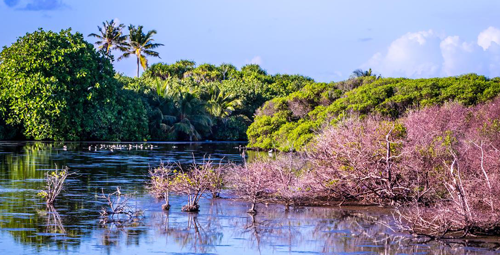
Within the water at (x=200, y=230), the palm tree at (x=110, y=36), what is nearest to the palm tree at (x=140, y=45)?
the palm tree at (x=110, y=36)

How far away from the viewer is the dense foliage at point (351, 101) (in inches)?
1980

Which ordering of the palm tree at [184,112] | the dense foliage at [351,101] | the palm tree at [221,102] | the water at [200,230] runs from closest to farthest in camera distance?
the water at [200,230] → the dense foliage at [351,101] → the palm tree at [184,112] → the palm tree at [221,102]

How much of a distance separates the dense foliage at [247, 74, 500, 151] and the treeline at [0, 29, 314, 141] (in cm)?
1449

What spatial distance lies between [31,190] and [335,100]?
125 ft

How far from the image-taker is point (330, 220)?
62.8ft

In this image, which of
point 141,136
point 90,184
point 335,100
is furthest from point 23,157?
point 141,136

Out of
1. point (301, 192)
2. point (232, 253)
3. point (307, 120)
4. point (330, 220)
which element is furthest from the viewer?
point (307, 120)

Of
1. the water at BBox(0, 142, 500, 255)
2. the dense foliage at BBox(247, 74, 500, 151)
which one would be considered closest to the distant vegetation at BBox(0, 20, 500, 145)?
the dense foliage at BBox(247, 74, 500, 151)

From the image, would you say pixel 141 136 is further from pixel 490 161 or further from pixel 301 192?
pixel 490 161

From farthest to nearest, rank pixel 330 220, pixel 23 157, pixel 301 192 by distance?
pixel 23 157 < pixel 301 192 < pixel 330 220

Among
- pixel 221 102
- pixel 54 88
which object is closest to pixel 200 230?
pixel 54 88

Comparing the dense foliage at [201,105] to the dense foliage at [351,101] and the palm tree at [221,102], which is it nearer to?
the palm tree at [221,102]

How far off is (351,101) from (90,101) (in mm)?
26583

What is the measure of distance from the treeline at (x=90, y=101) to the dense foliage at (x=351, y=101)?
14.5 meters
